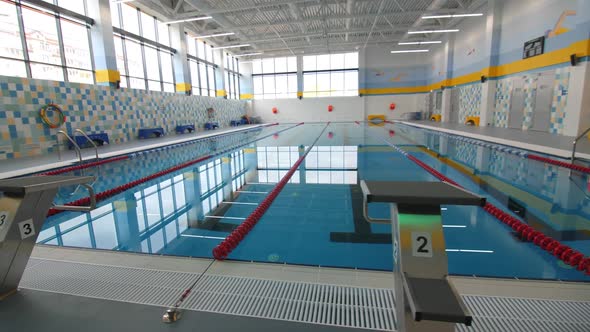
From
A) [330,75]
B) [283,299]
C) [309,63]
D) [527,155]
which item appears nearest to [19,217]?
[283,299]

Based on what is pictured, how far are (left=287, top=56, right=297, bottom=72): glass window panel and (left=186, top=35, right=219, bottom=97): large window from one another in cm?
651

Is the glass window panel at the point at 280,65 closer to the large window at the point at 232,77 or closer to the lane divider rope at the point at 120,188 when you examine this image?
the large window at the point at 232,77

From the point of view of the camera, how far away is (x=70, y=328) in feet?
4.29

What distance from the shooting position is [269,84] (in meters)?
23.4

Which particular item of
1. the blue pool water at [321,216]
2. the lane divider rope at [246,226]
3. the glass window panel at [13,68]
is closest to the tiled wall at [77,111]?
the glass window panel at [13,68]

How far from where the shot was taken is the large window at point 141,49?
1065cm

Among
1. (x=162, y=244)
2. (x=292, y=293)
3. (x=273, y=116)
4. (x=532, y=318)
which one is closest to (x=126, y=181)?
(x=162, y=244)

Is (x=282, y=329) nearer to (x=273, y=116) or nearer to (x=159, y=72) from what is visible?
(x=159, y=72)

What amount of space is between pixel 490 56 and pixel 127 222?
1369 centimetres

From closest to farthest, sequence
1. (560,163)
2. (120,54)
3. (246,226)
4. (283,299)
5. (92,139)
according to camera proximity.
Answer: (283,299) < (246,226) < (560,163) < (92,139) < (120,54)

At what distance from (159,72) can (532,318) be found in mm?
14295

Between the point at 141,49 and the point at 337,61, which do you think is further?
the point at 337,61

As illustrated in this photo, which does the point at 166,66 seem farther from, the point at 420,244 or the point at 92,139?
the point at 420,244

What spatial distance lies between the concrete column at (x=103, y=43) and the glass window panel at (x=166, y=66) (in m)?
3.52
